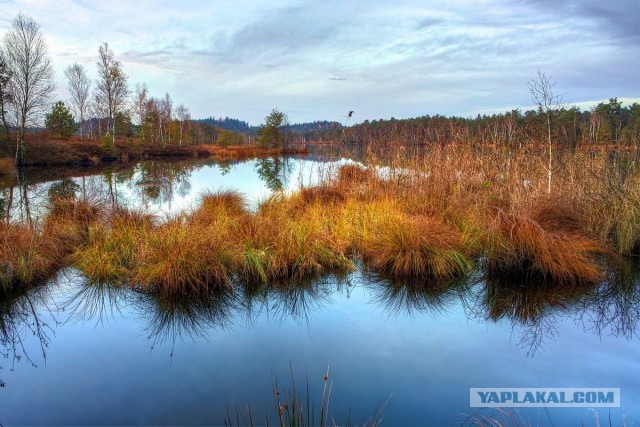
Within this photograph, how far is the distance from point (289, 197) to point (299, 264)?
460 cm

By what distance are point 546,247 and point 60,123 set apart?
1812 inches

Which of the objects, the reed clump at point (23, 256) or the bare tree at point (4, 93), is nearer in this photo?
the reed clump at point (23, 256)

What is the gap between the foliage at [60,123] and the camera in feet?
132

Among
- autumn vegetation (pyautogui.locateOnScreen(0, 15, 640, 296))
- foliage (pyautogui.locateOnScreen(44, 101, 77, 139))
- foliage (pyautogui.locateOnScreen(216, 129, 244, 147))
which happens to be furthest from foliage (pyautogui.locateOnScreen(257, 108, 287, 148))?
autumn vegetation (pyautogui.locateOnScreen(0, 15, 640, 296))

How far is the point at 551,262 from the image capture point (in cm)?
626

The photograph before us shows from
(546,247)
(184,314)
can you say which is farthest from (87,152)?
(546,247)

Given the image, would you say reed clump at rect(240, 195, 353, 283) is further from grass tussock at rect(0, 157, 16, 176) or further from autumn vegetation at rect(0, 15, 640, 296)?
grass tussock at rect(0, 157, 16, 176)

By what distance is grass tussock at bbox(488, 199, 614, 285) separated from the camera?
20.6 feet

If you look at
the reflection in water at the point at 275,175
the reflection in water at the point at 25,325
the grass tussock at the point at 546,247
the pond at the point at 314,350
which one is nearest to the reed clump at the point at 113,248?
the pond at the point at 314,350

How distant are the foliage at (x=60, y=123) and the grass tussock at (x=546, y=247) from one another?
146 feet

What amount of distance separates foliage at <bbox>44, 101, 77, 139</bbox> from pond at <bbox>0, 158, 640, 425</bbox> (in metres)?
41.1

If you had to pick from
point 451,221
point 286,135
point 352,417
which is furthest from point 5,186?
point 286,135

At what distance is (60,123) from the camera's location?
40.8m

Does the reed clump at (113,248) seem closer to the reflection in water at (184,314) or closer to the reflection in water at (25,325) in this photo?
the reflection in water at (25,325)
